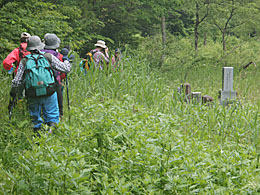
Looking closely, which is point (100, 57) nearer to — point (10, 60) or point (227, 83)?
point (10, 60)

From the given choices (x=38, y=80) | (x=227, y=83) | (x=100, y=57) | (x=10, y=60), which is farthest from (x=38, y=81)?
(x=227, y=83)

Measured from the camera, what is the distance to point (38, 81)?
4254mm

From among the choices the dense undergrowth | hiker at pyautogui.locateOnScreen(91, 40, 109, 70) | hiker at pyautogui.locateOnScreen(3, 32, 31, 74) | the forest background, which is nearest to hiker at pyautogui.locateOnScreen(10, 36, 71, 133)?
the forest background

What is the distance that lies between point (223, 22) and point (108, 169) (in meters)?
16.7

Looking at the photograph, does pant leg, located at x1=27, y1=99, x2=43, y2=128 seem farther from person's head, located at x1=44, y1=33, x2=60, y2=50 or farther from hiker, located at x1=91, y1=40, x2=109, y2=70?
hiker, located at x1=91, y1=40, x2=109, y2=70

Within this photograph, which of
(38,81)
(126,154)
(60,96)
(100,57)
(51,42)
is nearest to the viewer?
(126,154)

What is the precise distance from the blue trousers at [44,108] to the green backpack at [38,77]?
0.57ft

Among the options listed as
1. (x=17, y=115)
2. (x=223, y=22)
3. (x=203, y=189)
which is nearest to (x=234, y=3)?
(x=223, y=22)

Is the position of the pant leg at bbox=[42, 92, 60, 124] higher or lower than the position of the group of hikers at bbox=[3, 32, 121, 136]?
lower

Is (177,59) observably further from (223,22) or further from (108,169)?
(108,169)

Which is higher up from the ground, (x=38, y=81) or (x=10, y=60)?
(x=10, y=60)

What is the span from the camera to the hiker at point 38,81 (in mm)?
4262

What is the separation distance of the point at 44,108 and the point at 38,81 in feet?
1.57

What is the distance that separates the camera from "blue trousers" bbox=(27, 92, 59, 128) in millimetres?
4480
